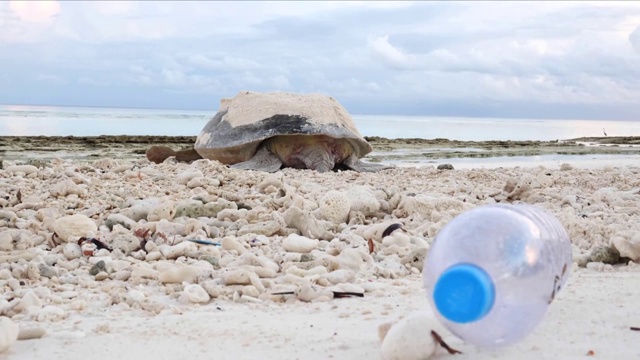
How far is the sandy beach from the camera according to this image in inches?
82.6

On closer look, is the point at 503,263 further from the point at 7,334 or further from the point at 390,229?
the point at 390,229

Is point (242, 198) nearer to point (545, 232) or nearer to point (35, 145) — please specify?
point (545, 232)

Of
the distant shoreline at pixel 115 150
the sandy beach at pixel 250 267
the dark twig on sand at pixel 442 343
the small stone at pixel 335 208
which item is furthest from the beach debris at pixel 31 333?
the distant shoreline at pixel 115 150

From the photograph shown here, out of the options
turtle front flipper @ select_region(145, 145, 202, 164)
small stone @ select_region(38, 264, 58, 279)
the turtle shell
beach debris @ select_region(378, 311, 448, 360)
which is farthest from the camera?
turtle front flipper @ select_region(145, 145, 202, 164)

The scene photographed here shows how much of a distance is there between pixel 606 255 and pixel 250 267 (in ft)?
5.62

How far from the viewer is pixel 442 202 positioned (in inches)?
182

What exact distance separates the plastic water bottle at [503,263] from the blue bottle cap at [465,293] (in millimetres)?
23

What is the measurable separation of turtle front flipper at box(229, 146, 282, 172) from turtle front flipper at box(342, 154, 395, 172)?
1.07 meters

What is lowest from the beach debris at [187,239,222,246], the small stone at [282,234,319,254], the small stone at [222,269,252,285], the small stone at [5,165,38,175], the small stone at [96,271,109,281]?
the small stone at [96,271,109,281]

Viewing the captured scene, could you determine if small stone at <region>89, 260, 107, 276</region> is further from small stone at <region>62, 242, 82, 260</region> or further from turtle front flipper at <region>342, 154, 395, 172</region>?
turtle front flipper at <region>342, 154, 395, 172</region>

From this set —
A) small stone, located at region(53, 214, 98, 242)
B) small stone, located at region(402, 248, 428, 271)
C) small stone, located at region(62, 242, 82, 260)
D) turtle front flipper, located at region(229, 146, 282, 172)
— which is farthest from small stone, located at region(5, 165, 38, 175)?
small stone, located at region(402, 248, 428, 271)

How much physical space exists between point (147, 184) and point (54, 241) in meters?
2.13

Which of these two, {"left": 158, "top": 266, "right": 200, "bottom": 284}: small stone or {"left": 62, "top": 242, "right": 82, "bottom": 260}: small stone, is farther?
{"left": 62, "top": 242, "right": 82, "bottom": 260}: small stone

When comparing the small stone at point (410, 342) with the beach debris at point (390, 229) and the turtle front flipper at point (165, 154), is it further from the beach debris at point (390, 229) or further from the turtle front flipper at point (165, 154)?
the turtle front flipper at point (165, 154)
